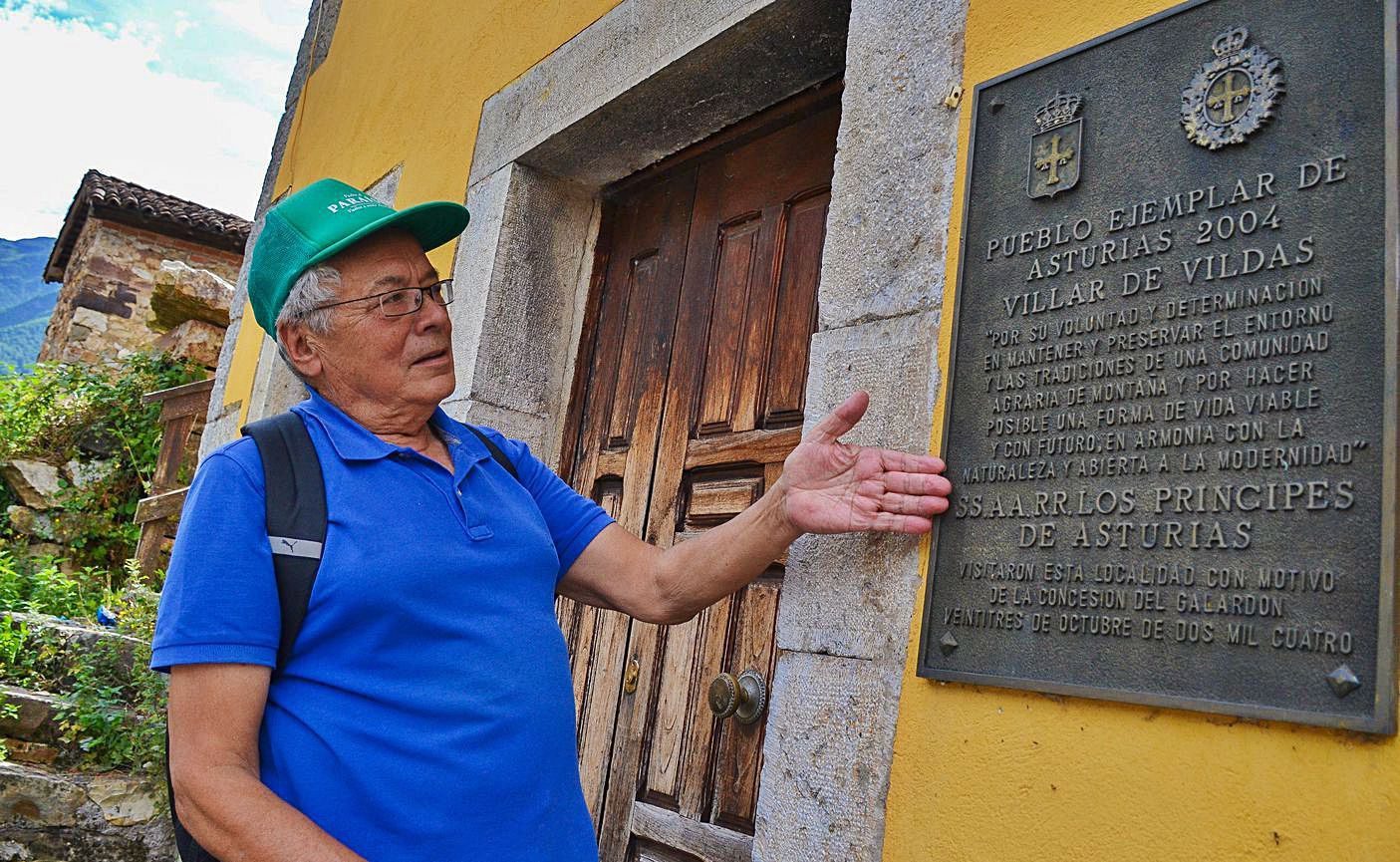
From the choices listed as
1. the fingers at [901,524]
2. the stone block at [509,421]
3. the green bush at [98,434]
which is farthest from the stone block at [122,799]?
the green bush at [98,434]

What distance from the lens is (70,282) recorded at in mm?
13117

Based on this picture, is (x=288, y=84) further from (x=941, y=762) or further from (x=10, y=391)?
(x=941, y=762)

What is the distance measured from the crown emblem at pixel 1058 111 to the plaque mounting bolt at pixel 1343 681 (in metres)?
0.99

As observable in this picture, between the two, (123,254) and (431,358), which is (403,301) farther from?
(123,254)

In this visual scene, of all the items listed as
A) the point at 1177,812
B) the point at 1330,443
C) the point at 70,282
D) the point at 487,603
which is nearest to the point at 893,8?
the point at 1330,443

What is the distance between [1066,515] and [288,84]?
20.2 feet

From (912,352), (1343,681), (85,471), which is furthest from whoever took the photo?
(85,471)

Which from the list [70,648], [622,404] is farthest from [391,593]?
[70,648]

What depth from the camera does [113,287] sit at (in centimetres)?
1242

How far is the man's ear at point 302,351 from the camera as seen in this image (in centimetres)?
192

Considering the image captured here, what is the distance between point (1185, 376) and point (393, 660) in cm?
126

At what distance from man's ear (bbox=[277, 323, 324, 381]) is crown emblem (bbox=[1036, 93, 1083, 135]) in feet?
4.53

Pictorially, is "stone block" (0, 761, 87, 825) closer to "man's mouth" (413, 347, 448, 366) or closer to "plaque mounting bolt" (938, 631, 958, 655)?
"man's mouth" (413, 347, 448, 366)

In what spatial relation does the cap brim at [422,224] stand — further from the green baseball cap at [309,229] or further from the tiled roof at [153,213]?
the tiled roof at [153,213]
